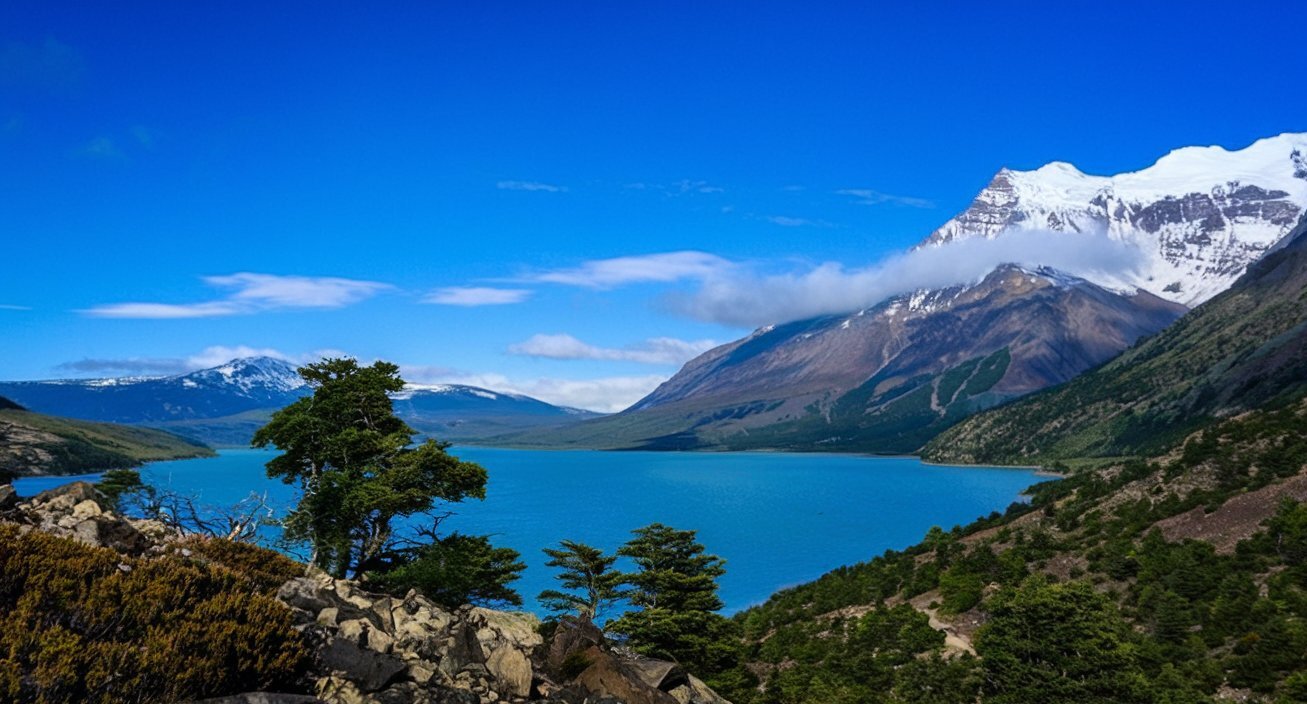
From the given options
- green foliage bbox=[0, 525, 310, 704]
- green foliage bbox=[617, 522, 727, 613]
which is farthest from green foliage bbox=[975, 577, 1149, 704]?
green foliage bbox=[0, 525, 310, 704]

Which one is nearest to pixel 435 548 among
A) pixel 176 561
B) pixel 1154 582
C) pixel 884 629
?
pixel 176 561

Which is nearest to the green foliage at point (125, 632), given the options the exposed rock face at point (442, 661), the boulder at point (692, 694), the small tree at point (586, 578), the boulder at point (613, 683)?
the exposed rock face at point (442, 661)

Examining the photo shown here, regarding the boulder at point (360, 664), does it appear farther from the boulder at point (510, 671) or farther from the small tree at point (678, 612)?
the small tree at point (678, 612)

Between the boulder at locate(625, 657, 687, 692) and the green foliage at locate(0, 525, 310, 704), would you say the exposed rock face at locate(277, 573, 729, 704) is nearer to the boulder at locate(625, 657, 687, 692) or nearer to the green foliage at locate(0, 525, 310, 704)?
the boulder at locate(625, 657, 687, 692)

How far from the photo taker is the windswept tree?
3284 cm

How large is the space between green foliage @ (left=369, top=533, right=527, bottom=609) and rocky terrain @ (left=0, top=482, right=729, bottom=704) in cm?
897

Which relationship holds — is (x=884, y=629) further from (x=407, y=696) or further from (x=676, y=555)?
(x=407, y=696)

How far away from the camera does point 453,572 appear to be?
3167cm

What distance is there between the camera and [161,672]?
37.1ft

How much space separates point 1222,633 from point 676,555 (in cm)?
2604

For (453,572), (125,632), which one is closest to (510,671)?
(125,632)

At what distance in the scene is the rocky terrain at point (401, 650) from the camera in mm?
14039

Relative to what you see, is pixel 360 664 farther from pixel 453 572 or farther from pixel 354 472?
pixel 354 472

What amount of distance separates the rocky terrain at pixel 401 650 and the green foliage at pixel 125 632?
22.3 inches
